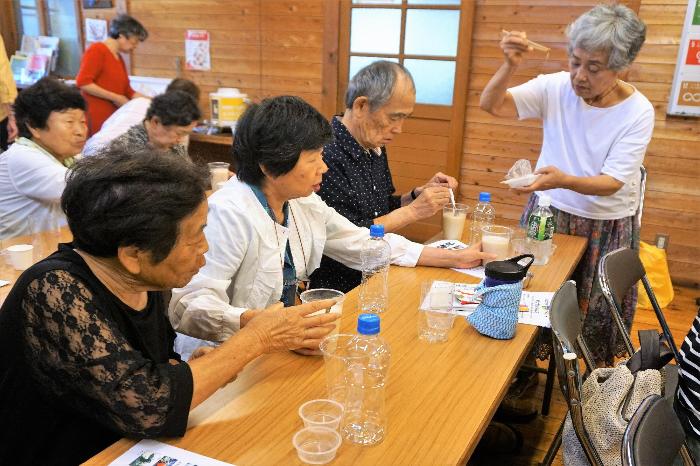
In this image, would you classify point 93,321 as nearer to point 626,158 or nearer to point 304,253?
point 304,253

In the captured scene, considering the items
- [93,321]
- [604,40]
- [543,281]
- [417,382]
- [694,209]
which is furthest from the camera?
[694,209]

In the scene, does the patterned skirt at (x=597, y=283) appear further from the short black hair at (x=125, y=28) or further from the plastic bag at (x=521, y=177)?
the short black hair at (x=125, y=28)

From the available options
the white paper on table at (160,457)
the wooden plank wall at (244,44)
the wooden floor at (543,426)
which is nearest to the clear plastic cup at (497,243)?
the wooden floor at (543,426)

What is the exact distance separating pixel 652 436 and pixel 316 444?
64cm

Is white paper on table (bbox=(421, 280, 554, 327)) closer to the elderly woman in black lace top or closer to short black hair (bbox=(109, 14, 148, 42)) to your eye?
the elderly woman in black lace top

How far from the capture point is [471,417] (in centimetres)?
124

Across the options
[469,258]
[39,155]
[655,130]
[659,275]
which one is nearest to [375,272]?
[469,258]

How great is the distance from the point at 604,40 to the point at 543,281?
0.99 metres

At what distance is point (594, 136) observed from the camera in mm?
2471

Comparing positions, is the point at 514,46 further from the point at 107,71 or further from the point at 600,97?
the point at 107,71

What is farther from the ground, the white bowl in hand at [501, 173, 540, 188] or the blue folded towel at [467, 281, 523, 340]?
the white bowl in hand at [501, 173, 540, 188]

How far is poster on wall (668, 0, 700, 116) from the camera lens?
3762mm

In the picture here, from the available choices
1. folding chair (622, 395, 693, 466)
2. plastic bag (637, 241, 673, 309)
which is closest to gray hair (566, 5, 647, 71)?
folding chair (622, 395, 693, 466)

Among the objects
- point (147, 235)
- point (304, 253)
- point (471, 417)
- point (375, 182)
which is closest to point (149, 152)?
point (147, 235)
